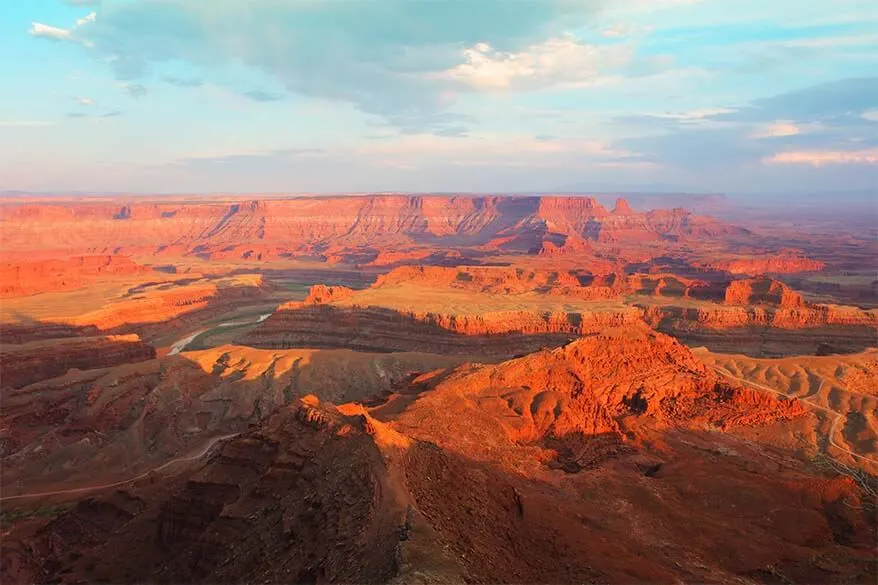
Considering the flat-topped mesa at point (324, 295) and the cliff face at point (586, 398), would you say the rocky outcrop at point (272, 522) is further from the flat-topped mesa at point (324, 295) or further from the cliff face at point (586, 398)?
the flat-topped mesa at point (324, 295)

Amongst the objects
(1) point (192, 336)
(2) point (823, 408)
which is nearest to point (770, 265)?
(2) point (823, 408)

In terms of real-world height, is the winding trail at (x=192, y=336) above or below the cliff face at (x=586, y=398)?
below

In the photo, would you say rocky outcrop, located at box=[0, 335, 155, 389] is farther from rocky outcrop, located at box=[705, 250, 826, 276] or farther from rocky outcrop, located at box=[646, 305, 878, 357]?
rocky outcrop, located at box=[705, 250, 826, 276]

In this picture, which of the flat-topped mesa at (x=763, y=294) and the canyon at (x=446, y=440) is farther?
the flat-topped mesa at (x=763, y=294)

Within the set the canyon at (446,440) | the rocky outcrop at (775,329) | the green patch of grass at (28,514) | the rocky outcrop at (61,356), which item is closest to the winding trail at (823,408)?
the canyon at (446,440)

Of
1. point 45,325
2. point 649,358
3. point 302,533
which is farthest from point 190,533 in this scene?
point 45,325

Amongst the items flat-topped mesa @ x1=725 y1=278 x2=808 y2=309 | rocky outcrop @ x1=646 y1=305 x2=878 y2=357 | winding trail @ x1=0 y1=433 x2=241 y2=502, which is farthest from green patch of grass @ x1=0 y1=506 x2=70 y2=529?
flat-topped mesa @ x1=725 y1=278 x2=808 y2=309
